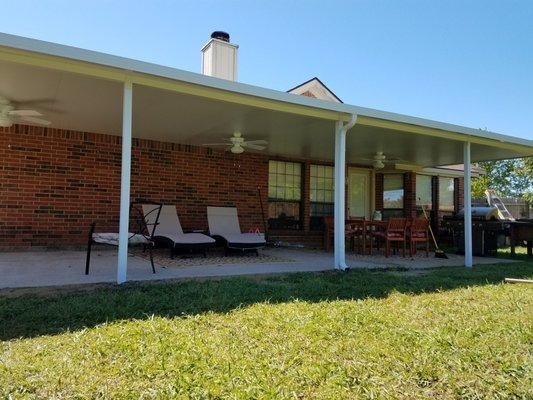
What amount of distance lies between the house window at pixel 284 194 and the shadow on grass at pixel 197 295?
4.76 metres

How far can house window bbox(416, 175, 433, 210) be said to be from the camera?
44.0 ft

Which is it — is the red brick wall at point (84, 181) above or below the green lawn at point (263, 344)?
above

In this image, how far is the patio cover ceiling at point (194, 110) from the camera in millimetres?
4617

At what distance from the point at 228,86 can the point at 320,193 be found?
273 inches

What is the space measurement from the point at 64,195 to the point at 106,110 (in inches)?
99.2

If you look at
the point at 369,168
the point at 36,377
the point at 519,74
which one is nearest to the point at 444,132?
the point at 369,168

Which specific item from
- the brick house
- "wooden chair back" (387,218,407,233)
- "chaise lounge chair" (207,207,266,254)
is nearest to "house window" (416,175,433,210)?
the brick house

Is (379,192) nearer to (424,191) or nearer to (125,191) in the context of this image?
(424,191)

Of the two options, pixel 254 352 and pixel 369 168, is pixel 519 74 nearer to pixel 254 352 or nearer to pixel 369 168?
pixel 369 168

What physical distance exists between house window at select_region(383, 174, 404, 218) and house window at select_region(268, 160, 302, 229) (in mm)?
3385

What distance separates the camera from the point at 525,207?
19938mm

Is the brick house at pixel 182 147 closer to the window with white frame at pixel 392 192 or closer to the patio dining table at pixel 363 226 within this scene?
the window with white frame at pixel 392 192

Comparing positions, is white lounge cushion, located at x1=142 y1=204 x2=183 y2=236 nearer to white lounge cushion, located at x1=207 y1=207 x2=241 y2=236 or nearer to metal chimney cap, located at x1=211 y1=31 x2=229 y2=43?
white lounge cushion, located at x1=207 y1=207 x2=241 y2=236

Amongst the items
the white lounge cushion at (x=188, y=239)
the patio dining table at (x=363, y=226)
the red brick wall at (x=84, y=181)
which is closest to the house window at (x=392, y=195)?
the patio dining table at (x=363, y=226)
